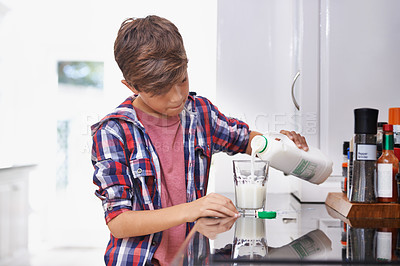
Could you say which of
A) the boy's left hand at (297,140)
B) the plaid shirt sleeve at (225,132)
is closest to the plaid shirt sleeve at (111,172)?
the plaid shirt sleeve at (225,132)

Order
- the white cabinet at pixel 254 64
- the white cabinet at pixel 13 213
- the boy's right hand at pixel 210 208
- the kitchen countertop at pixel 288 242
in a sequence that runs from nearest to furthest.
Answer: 1. the kitchen countertop at pixel 288 242
2. the boy's right hand at pixel 210 208
3. the white cabinet at pixel 254 64
4. the white cabinet at pixel 13 213

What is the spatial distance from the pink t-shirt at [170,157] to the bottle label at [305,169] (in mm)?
312


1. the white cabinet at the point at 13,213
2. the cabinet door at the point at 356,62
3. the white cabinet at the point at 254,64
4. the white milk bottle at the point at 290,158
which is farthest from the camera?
the white cabinet at the point at 13,213

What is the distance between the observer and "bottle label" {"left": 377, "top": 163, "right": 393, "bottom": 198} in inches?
39.4

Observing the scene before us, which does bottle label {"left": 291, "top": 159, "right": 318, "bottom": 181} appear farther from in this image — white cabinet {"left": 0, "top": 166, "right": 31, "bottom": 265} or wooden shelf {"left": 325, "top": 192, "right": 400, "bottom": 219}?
white cabinet {"left": 0, "top": 166, "right": 31, "bottom": 265}

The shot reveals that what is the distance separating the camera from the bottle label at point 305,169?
1220 millimetres

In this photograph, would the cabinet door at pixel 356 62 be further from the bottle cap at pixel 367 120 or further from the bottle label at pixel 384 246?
the bottle label at pixel 384 246

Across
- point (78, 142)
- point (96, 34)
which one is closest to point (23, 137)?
point (78, 142)

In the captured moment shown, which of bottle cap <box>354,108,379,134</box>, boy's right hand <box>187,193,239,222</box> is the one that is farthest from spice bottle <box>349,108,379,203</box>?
boy's right hand <box>187,193,239,222</box>

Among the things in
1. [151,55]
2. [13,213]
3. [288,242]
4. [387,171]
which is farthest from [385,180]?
[13,213]

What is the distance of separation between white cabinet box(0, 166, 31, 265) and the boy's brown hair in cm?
278

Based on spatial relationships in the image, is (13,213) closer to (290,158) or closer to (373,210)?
(290,158)

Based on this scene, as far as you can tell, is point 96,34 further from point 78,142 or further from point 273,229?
point 273,229

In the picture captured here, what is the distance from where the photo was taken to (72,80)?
4.47 metres
